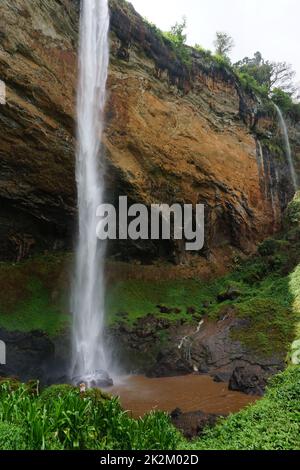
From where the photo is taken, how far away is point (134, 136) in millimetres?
20125

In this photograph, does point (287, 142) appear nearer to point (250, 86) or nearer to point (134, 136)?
point (250, 86)

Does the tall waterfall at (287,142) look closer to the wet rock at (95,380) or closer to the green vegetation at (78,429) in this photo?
the wet rock at (95,380)

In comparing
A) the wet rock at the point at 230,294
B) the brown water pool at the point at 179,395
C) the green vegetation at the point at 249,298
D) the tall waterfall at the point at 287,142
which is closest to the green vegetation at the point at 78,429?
the brown water pool at the point at 179,395

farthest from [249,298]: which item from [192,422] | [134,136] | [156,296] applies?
[134,136]

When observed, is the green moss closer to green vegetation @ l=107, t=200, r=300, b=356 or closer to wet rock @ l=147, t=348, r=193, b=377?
green vegetation @ l=107, t=200, r=300, b=356

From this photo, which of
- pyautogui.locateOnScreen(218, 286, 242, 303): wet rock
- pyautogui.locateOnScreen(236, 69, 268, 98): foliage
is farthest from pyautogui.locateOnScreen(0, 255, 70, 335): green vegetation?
pyautogui.locateOnScreen(236, 69, 268, 98): foliage

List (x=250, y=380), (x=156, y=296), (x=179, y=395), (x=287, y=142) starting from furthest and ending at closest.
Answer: (x=287, y=142), (x=156, y=296), (x=179, y=395), (x=250, y=380)

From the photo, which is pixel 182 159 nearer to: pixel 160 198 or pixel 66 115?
pixel 160 198

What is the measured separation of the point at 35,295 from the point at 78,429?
14615 millimetres

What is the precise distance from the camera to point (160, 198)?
70.8 feet

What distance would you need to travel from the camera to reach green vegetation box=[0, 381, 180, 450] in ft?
16.4

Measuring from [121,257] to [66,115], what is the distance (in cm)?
781

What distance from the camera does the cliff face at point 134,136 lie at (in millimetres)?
16734

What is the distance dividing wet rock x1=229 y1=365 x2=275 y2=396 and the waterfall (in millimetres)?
7661
